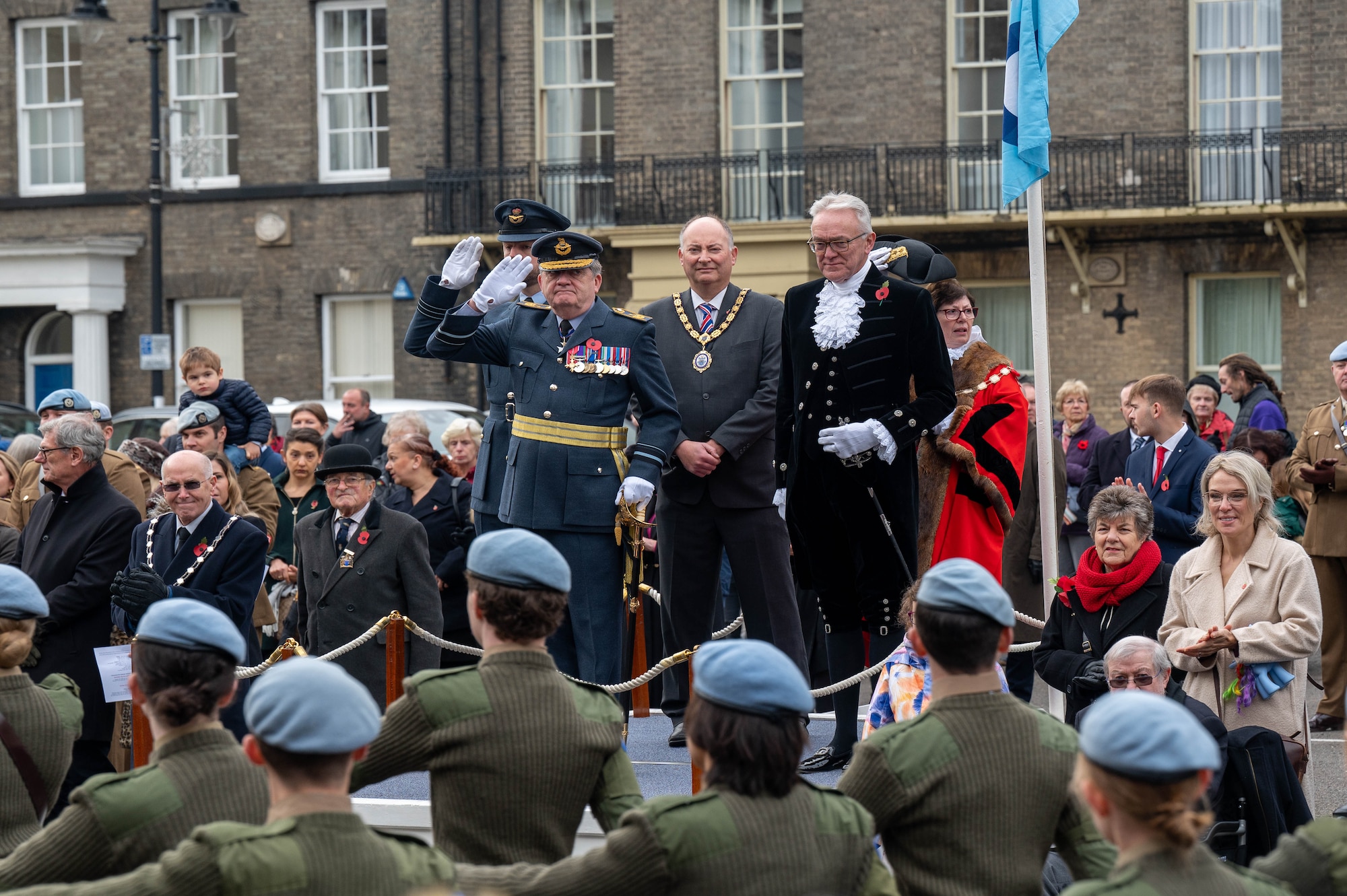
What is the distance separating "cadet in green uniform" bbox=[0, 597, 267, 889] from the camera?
3.85 m

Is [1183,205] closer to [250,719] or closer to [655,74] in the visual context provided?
[655,74]

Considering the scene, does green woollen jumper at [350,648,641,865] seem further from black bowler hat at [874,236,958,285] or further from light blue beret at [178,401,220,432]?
light blue beret at [178,401,220,432]

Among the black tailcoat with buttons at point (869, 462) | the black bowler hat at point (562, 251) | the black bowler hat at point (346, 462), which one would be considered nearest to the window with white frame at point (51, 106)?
the black bowler hat at point (346, 462)

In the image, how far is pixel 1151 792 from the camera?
3.25 m

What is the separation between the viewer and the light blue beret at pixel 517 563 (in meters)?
4.32

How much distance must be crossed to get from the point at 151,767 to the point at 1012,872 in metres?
1.88

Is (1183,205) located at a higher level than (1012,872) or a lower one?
higher

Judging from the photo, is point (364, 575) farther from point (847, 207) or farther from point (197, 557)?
point (847, 207)

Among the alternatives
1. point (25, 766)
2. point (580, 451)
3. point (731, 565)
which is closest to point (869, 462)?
point (731, 565)

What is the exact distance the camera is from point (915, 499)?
7.11 metres

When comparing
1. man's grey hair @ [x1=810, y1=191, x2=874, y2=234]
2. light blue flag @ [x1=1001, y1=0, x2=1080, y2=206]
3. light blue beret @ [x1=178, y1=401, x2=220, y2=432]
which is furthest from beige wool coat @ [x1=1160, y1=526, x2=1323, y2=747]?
light blue beret @ [x1=178, y1=401, x2=220, y2=432]

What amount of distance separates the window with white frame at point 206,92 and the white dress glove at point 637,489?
18.9 metres

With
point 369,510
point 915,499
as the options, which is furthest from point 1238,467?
point 369,510

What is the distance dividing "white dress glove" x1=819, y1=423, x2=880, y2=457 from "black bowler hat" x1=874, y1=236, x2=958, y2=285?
104 cm
